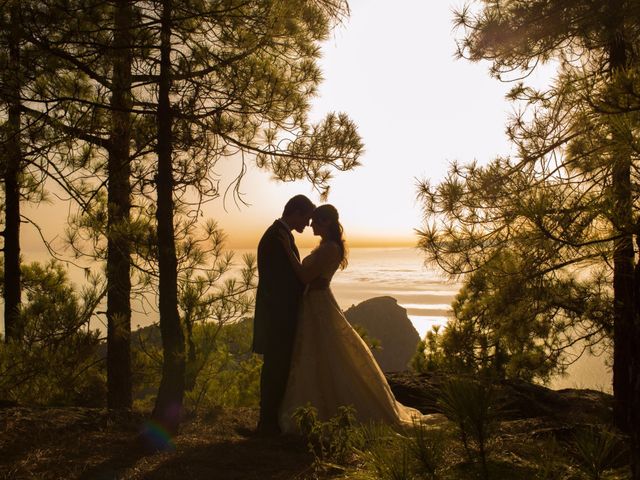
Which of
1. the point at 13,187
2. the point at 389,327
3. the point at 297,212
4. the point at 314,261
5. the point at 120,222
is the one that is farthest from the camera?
the point at 389,327

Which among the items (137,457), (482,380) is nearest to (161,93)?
(137,457)

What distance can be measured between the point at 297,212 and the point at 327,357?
128cm

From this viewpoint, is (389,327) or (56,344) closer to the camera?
(56,344)

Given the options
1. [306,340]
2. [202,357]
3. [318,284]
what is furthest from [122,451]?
[202,357]

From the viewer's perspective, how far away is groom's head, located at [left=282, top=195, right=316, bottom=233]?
439 cm

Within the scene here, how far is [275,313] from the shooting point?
4336mm

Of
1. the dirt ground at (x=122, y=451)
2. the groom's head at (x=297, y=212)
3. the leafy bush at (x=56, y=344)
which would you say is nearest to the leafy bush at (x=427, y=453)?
the dirt ground at (x=122, y=451)

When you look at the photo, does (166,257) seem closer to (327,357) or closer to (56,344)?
(56,344)

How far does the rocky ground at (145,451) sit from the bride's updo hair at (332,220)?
1.40 meters

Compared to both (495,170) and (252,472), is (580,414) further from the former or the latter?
(252,472)

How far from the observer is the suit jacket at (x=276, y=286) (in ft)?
14.1

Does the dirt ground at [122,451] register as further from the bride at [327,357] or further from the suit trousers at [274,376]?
the bride at [327,357]

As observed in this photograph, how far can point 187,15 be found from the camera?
14.0ft

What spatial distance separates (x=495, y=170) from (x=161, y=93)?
335cm
